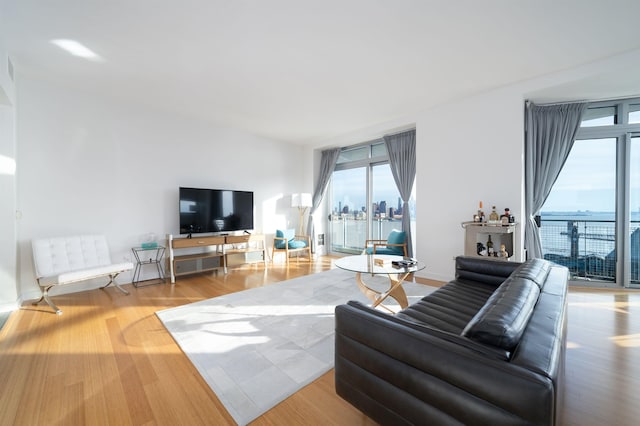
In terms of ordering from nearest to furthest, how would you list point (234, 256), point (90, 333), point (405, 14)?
point (405, 14)
point (90, 333)
point (234, 256)

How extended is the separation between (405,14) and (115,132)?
4.25 m

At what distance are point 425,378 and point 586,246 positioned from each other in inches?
172

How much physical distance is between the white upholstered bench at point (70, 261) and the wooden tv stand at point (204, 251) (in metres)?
0.73

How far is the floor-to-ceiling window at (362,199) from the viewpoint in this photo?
5426 millimetres

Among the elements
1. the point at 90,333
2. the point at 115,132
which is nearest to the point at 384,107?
the point at 115,132

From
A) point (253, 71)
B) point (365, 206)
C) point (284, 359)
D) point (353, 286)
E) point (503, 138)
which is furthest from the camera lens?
point (365, 206)

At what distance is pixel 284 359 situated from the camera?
1.95m

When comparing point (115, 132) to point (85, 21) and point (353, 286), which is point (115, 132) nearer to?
point (85, 21)

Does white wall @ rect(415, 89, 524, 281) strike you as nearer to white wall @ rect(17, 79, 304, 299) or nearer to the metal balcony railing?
the metal balcony railing

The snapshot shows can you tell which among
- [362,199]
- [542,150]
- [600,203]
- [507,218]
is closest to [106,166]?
[362,199]

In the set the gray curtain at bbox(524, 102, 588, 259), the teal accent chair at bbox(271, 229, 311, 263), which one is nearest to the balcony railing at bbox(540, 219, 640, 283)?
the gray curtain at bbox(524, 102, 588, 259)

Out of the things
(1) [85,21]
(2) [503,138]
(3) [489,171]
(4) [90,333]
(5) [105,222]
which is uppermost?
(1) [85,21]

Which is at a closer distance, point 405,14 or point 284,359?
point 284,359

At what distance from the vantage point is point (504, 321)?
1.01m
